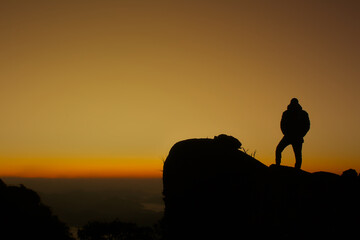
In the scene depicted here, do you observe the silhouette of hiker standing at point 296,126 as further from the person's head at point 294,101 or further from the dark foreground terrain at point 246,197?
the dark foreground terrain at point 246,197

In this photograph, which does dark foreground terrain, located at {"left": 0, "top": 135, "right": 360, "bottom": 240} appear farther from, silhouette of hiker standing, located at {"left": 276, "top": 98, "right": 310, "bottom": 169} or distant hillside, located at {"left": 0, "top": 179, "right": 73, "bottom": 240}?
distant hillside, located at {"left": 0, "top": 179, "right": 73, "bottom": 240}

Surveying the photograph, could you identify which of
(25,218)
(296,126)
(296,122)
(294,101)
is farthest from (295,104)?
(25,218)

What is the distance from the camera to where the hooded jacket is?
1283 centimetres

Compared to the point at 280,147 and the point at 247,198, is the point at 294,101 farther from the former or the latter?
the point at 247,198

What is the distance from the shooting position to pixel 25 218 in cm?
3506

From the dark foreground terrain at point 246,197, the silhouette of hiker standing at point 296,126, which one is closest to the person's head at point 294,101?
the silhouette of hiker standing at point 296,126

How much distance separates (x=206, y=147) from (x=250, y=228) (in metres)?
4.36

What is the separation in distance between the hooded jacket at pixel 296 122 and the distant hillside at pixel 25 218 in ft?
101

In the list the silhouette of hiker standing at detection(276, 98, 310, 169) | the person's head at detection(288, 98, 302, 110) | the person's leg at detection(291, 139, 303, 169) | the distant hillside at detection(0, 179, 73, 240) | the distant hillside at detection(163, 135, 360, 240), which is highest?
the person's head at detection(288, 98, 302, 110)

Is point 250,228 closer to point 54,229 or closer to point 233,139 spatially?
point 233,139

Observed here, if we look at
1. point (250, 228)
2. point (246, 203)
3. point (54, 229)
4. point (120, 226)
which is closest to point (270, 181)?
point (246, 203)

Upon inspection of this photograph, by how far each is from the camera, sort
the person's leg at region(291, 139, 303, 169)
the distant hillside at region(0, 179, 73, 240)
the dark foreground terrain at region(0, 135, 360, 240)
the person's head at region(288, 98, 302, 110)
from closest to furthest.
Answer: the dark foreground terrain at region(0, 135, 360, 240)
the person's leg at region(291, 139, 303, 169)
the person's head at region(288, 98, 302, 110)
the distant hillside at region(0, 179, 73, 240)

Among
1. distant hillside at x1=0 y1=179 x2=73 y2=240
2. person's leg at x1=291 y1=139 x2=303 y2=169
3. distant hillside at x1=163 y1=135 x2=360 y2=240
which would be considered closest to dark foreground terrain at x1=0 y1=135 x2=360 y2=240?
distant hillside at x1=163 y1=135 x2=360 y2=240

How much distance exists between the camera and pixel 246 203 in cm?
1002
